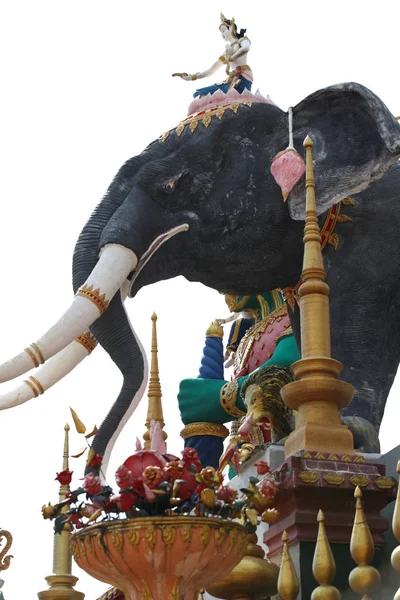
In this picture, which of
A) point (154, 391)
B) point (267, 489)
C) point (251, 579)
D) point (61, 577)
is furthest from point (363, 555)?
point (154, 391)

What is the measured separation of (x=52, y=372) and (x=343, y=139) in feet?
7.87

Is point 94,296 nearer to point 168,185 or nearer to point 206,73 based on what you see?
point 168,185

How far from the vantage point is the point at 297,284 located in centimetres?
762

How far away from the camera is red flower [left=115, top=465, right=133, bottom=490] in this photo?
4.50 metres

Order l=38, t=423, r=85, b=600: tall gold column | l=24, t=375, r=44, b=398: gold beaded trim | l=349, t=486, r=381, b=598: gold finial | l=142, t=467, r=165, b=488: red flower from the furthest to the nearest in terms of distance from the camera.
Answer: l=24, t=375, r=44, b=398: gold beaded trim
l=38, t=423, r=85, b=600: tall gold column
l=142, t=467, r=165, b=488: red flower
l=349, t=486, r=381, b=598: gold finial

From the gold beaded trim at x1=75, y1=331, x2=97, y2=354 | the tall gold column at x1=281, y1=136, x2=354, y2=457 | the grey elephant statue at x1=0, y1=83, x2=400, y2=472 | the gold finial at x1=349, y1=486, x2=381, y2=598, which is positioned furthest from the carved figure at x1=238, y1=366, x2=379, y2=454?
the gold finial at x1=349, y1=486, x2=381, y2=598

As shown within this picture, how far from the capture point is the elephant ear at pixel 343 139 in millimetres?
7273

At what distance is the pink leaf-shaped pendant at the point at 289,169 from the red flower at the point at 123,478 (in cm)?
323

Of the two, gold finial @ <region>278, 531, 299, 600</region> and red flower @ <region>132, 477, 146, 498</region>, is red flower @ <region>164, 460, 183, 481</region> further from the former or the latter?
gold finial @ <region>278, 531, 299, 600</region>

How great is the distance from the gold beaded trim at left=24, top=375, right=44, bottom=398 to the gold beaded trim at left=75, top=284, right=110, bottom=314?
0.60 metres

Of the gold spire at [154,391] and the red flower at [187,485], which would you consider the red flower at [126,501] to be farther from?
the gold spire at [154,391]

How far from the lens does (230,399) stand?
348 inches

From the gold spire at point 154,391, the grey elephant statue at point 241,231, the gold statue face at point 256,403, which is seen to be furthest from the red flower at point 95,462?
the gold spire at point 154,391

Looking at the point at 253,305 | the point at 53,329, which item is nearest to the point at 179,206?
the point at 53,329
